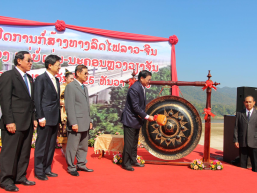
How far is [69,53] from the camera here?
5.99m

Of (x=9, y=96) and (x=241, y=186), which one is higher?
(x=9, y=96)

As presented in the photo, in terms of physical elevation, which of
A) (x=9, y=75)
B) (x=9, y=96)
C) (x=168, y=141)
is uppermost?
(x=9, y=75)

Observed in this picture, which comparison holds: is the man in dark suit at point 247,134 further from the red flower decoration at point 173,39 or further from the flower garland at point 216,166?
the red flower decoration at point 173,39

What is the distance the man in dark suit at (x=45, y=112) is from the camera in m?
2.97

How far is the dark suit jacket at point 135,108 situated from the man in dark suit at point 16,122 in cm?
147

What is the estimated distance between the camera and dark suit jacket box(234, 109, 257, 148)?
156 inches

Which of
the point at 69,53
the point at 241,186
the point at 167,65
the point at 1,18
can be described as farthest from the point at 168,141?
the point at 1,18

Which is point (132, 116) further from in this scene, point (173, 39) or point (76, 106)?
point (173, 39)

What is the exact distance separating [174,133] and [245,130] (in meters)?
1.22

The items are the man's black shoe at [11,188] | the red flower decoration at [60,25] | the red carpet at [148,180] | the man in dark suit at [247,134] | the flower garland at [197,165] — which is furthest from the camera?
the red flower decoration at [60,25]

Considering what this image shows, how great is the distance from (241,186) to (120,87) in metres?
3.88

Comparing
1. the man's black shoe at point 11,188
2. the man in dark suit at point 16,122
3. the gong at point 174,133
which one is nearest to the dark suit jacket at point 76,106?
the man in dark suit at point 16,122

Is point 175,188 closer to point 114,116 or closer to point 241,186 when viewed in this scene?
point 241,186

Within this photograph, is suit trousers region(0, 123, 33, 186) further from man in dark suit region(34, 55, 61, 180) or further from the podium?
the podium
